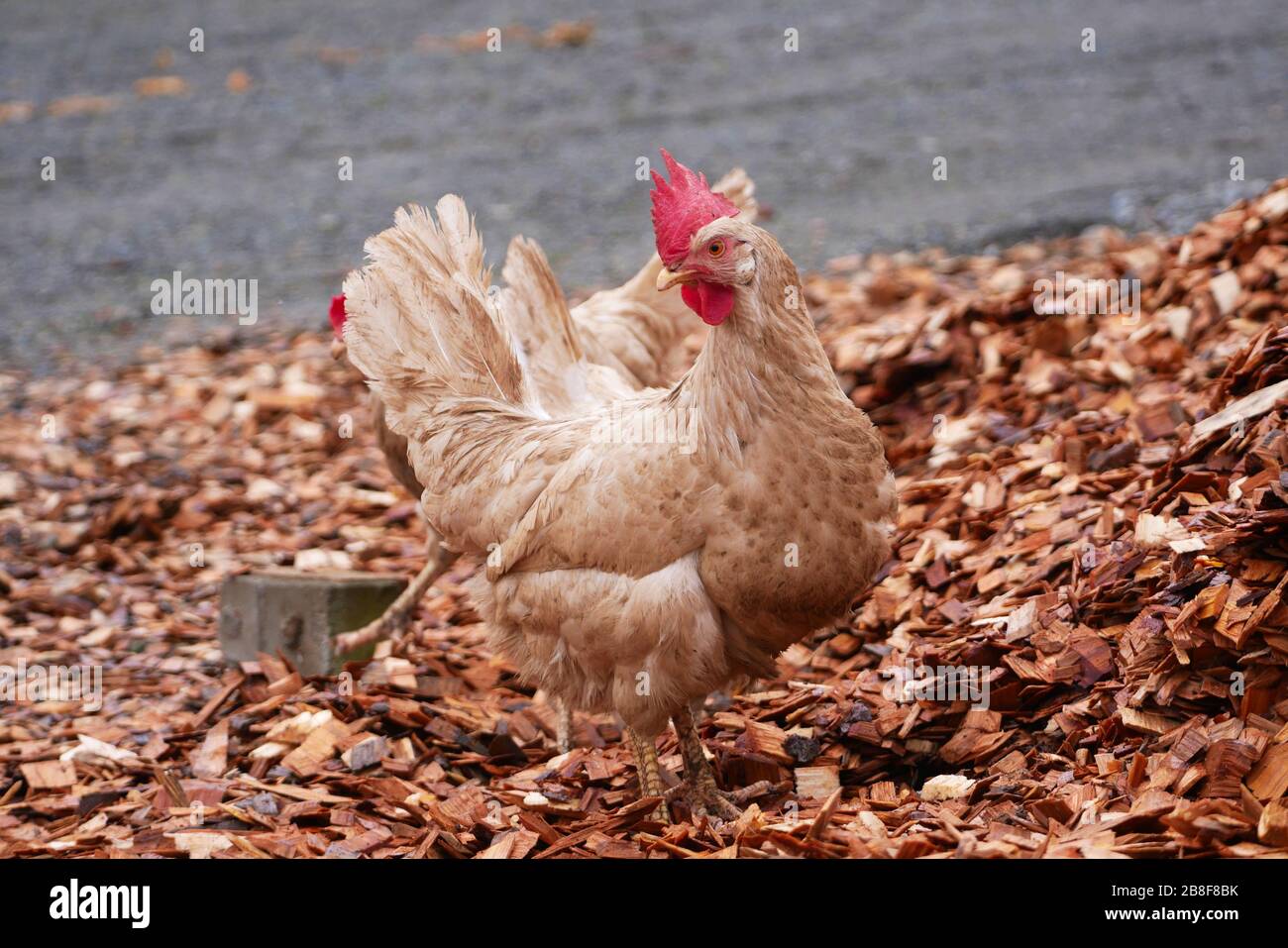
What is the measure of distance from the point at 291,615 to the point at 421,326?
5.33ft

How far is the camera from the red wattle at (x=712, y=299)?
146 inches

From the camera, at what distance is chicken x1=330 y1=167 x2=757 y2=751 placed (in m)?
5.32

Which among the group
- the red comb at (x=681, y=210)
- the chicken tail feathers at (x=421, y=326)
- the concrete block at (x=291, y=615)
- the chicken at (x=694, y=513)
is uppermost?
the red comb at (x=681, y=210)

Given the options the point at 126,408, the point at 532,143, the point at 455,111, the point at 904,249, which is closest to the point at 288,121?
the point at 455,111

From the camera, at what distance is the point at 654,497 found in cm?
383

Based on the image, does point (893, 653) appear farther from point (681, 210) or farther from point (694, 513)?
point (681, 210)

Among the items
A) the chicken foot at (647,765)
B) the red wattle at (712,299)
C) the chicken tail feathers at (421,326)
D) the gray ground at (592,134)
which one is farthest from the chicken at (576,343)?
the gray ground at (592,134)

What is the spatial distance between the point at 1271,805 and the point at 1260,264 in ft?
11.6

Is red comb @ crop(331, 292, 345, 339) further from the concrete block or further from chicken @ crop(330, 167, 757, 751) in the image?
the concrete block

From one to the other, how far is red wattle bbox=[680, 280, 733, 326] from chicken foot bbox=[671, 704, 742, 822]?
4.15ft

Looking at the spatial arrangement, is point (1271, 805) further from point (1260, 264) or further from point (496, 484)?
point (1260, 264)

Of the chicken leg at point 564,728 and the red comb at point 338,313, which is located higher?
the red comb at point 338,313

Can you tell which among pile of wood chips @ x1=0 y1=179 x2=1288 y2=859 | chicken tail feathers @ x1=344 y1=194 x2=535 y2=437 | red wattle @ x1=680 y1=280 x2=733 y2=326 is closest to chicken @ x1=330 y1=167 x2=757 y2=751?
pile of wood chips @ x1=0 y1=179 x2=1288 y2=859

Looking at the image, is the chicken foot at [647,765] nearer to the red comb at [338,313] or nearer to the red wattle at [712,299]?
the red wattle at [712,299]
